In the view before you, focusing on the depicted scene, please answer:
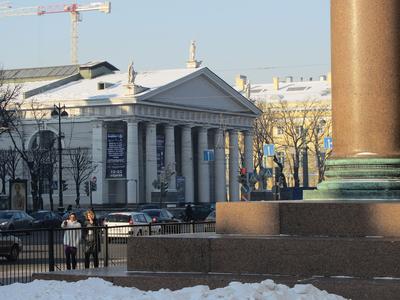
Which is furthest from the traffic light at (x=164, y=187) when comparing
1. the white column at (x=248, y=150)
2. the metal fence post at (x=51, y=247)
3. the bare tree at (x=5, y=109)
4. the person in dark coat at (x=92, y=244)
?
the metal fence post at (x=51, y=247)

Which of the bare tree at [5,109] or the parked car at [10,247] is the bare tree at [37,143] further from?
the parked car at [10,247]

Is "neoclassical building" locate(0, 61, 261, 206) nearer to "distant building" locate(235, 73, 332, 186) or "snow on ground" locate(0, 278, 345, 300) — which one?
"distant building" locate(235, 73, 332, 186)

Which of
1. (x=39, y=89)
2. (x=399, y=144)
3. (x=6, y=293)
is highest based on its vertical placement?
(x=39, y=89)

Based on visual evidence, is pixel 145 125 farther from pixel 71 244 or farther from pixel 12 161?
pixel 71 244

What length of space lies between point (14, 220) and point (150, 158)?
52.3 metres

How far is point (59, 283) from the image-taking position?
1363 cm

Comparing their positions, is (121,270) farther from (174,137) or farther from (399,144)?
(174,137)

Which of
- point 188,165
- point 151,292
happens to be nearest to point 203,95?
point 188,165

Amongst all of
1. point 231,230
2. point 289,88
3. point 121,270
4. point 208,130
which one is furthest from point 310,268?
point 289,88

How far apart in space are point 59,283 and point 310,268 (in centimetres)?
305

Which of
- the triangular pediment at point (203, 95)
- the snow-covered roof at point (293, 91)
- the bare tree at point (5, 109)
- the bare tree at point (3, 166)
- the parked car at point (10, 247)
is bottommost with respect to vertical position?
the parked car at point (10, 247)

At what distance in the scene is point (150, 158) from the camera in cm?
10250

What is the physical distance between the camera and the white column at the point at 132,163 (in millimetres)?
98500

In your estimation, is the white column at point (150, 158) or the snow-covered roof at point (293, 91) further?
the snow-covered roof at point (293, 91)
